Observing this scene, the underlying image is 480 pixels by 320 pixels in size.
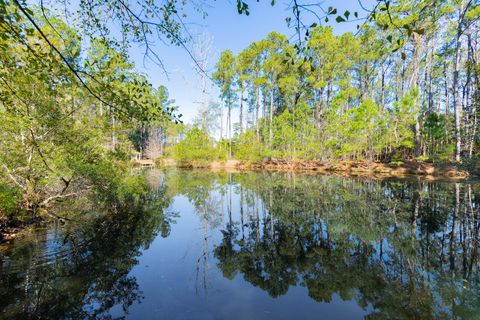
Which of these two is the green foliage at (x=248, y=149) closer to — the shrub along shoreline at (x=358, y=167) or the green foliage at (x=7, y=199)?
the shrub along shoreline at (x=358, y=167)

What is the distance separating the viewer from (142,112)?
2.85 m

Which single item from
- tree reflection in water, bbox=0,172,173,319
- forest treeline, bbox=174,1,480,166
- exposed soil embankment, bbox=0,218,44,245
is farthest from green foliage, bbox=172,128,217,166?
exposed soil embankment, bbox=0,218,44,245

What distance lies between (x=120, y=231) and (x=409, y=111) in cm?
2474

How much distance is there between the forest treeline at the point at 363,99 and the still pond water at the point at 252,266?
1585 cm

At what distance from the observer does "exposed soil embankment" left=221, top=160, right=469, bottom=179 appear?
16938 mm

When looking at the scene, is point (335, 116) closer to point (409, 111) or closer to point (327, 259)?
point (409, 111)

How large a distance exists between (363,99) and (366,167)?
11646 millimetres

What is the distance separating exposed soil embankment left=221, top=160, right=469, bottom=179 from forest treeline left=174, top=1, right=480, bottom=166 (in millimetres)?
1175

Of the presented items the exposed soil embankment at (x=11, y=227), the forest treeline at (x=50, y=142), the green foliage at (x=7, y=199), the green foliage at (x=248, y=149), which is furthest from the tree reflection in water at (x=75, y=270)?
the green foliage at (x=248, y=149)

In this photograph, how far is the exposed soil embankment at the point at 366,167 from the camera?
55.6 feet

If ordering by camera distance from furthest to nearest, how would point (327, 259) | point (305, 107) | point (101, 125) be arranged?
1. point (305, 107)
2. point (101, 125)
3. point (327, 259)

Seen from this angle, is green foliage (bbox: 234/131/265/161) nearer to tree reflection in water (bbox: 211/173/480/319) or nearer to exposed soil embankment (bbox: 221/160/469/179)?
exposed soil embankment (bbox: 221/160/469/179)

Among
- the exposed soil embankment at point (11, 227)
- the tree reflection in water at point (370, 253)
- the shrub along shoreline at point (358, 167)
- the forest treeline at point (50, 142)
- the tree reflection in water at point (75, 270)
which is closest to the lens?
the tree reflection in water at point (75, 270)

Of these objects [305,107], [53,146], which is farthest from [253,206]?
[305,107]
